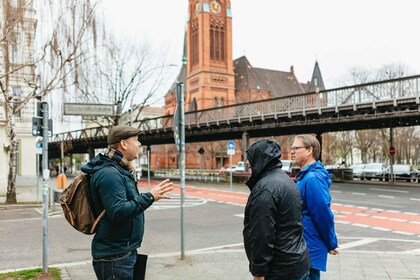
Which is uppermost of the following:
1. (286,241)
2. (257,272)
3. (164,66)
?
(164,66)

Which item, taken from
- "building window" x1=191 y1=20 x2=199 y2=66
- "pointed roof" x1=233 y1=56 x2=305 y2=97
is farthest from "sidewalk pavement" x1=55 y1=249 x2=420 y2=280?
"pointed roof" x1=233 y1=56 x2=305 y2=97

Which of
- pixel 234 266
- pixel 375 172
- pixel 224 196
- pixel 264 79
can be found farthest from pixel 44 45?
pixel 264 79

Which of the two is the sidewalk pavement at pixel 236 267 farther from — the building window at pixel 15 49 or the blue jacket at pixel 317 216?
the building window at pixel 15 49

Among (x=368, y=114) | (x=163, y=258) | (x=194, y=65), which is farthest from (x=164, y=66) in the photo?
(x=194, y=65)

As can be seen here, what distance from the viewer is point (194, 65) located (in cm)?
7694

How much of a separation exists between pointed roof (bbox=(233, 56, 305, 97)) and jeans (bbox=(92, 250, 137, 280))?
76811 mm

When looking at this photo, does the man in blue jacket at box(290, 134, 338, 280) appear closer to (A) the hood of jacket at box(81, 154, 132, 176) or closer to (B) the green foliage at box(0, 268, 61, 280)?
(A) the hood of jacket at box(81, 154, 132, 176)

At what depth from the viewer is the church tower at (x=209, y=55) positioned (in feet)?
241

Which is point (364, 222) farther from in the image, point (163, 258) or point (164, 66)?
point (164, 66)

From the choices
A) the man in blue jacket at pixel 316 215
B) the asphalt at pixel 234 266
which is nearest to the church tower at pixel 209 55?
the asphalt at pixel 234 266

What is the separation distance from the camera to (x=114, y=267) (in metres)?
3.09

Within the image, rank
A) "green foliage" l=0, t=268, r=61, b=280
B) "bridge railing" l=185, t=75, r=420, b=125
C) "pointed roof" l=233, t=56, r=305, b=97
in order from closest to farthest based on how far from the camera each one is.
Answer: "green foliage" l=0, t=268, r=61, b=280 < "bridge railing" l=185, t=75, r=420, b=125 < "pointed roof" l=233, t=56, r=305, b=97

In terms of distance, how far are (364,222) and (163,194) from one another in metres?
10.1

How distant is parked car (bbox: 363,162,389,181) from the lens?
115ft
